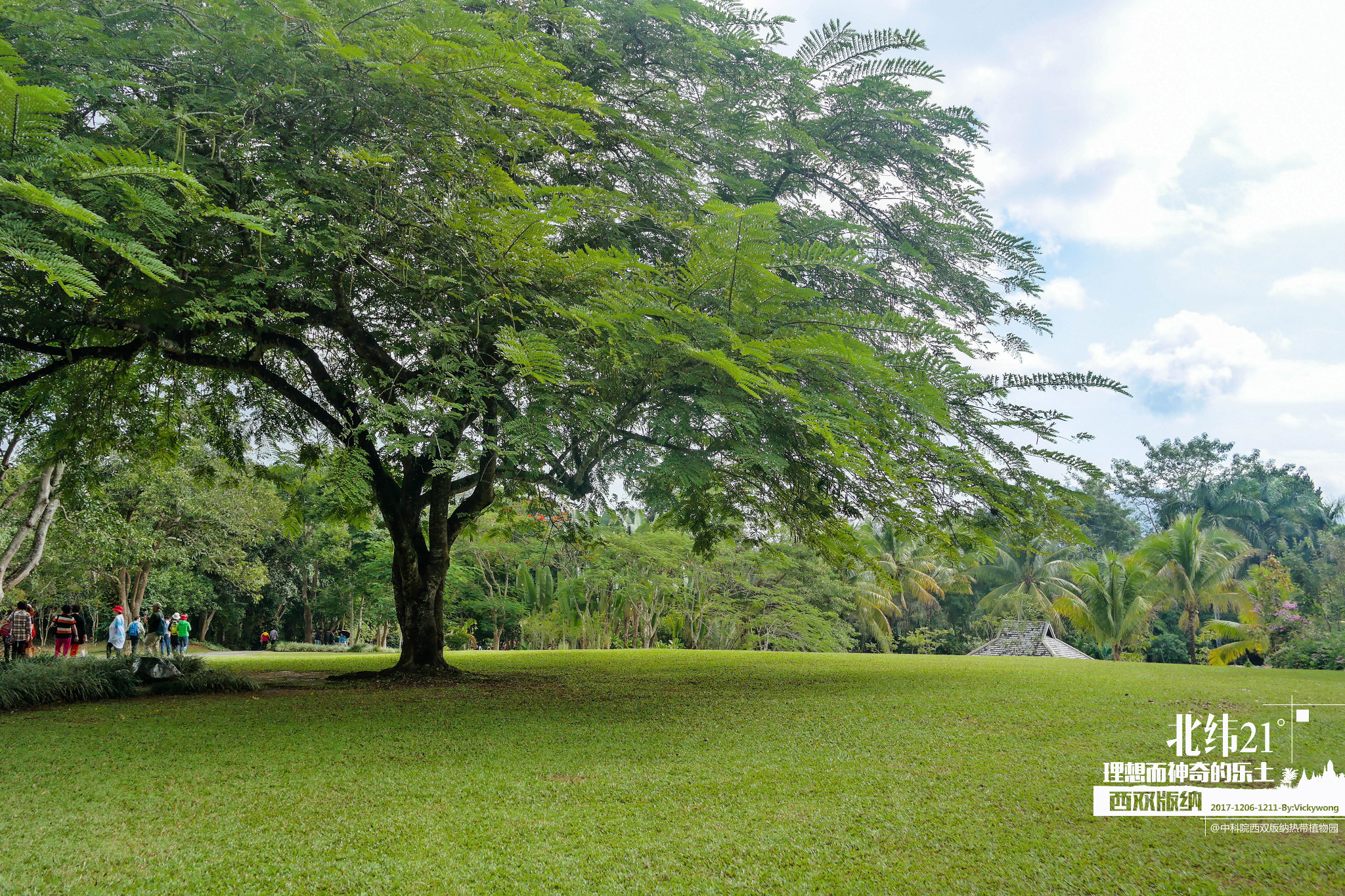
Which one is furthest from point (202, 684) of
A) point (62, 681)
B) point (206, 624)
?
point (206, 624)

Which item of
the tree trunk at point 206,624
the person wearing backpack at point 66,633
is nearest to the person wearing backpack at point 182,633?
the person wearing backpack at point 66,633

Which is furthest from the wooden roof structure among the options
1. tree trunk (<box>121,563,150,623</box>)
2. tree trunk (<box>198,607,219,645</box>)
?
tree trunk (<box>198,607,219,645</box>)

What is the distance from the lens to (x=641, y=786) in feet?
15.9

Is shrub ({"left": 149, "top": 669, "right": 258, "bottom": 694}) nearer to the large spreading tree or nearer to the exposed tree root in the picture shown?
the exposed tree root

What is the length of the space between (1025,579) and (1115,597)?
9346 millimetres

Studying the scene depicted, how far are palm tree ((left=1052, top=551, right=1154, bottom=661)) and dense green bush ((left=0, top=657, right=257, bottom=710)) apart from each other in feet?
83.3

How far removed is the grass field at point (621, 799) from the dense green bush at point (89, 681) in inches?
23.7

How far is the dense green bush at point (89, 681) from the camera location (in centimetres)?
875

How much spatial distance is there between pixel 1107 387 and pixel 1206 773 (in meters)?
3.49

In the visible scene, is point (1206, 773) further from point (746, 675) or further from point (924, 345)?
point (746, 675)

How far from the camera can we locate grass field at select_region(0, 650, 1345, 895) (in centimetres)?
348

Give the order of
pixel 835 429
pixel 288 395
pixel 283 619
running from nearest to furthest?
pixel 835 429
pixel 288 395
pixel 283 619

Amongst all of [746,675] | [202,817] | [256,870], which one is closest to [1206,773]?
[256,870]

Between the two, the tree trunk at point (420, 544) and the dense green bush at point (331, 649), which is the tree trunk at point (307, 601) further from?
the tree trunk at point (420, 544)
